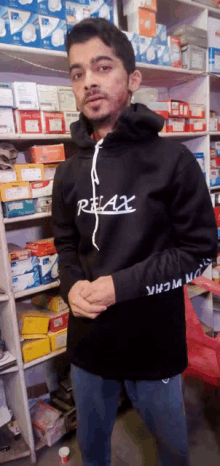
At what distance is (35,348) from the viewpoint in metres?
1.65

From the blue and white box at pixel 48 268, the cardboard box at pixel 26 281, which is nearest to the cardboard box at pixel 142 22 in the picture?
the blue and white box at pixel 48 268

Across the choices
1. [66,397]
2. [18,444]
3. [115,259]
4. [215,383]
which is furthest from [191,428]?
[115,259]

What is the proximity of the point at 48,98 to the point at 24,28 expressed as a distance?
0.29 m

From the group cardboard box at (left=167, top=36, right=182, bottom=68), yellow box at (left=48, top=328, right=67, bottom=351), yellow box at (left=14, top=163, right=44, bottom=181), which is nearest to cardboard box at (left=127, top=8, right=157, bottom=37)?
cardboard box at (left=167, top=36, right=182, bottom=68)

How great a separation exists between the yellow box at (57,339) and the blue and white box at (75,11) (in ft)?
4.92

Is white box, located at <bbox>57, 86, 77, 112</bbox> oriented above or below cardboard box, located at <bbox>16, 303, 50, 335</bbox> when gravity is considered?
above

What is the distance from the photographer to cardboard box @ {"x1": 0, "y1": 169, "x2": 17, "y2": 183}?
1471mm

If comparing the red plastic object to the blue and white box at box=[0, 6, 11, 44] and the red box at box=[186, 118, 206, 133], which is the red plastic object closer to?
the red box at box=[186, 118, 206, 133]

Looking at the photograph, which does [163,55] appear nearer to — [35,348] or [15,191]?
[15,191]

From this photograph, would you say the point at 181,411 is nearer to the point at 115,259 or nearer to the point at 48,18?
the point at 115,259

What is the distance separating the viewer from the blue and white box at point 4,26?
4.49 feet

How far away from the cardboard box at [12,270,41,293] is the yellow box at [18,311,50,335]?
0.17 meters

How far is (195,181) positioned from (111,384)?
26.5 inches

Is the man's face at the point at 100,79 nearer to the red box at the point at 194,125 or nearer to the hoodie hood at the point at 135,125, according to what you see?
the hoodie hood at the point at 135,125
